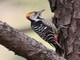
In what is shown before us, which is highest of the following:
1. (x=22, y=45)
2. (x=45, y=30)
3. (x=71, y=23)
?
(x=22, y=45)

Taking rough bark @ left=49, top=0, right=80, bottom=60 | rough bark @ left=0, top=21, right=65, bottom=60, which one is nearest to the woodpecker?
rough bark @ left=49, top=0, right=80, bottom=60

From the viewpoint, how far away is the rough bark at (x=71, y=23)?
2.66m

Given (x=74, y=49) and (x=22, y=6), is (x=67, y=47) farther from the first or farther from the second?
(x=22, y=6)

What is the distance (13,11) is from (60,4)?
5.69ft

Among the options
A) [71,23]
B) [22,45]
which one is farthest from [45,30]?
[22,45]

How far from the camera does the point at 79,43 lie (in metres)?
2.65

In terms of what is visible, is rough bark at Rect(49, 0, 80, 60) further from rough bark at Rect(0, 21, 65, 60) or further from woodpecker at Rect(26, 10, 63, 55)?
rough bark at Rect(0, 21, 65, 60)

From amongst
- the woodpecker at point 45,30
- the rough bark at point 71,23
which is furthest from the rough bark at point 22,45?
the woodpecker at point 45,30

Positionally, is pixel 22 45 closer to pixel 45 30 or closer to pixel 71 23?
pixel 71 23

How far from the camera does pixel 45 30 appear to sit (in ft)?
9.60

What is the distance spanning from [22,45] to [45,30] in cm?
72

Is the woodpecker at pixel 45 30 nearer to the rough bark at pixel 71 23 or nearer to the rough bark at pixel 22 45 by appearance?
the rough bark at pixel 71 23

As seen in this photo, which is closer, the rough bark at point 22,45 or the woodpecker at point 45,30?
the rough bark at point 22,45

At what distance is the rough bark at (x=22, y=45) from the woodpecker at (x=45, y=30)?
470mm
